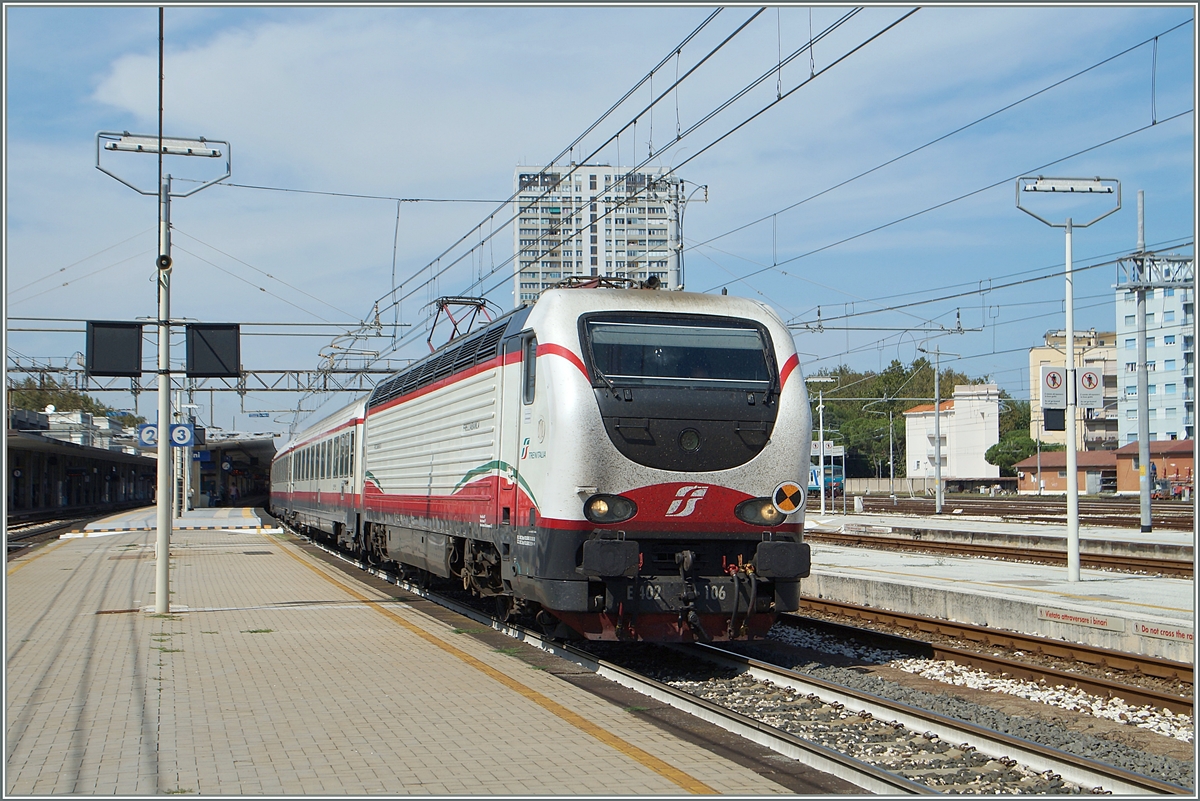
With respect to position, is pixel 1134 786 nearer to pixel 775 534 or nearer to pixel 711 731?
pixel 711 731

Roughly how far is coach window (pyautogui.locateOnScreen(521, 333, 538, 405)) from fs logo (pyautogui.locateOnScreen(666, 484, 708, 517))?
170 centimetres

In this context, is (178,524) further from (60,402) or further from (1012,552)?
(60,402)

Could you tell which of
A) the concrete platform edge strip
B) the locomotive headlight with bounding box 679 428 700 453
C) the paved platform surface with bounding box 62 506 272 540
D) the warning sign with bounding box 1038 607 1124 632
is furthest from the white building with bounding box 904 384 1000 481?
the locomotive headlight with bounding box 679 428 700 453

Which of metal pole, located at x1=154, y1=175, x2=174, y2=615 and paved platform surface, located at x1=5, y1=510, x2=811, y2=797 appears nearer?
paved platform surface, located at x1=5, y1=510, x2=811, y2=797

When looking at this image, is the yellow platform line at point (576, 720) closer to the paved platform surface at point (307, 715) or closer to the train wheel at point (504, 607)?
the paved platform surface at point (307, 715)

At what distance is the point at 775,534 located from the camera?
1016cm

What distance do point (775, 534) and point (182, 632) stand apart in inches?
279

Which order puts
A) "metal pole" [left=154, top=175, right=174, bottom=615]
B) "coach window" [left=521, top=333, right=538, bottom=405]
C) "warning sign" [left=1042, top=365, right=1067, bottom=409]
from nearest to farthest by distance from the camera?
"coach window" [left=521, top=333, right=538, bottom=405] < "metal pole" [left=154, top=175, right=174, bottom=615] < "warning sign" [left=1042, top=365, right=1067, bottom=409]

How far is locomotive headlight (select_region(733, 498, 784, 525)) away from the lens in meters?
10.1

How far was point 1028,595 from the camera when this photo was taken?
14852 millimetres

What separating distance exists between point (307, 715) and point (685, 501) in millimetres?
3660

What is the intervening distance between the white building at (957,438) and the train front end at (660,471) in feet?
265

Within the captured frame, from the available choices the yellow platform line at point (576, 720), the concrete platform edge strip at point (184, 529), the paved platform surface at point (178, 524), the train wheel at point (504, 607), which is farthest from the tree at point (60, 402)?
the yellow platform line at point (576, 720)

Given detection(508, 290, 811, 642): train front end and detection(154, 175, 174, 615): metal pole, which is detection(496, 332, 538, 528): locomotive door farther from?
detection(154, 175, 174, 615): metal pole
